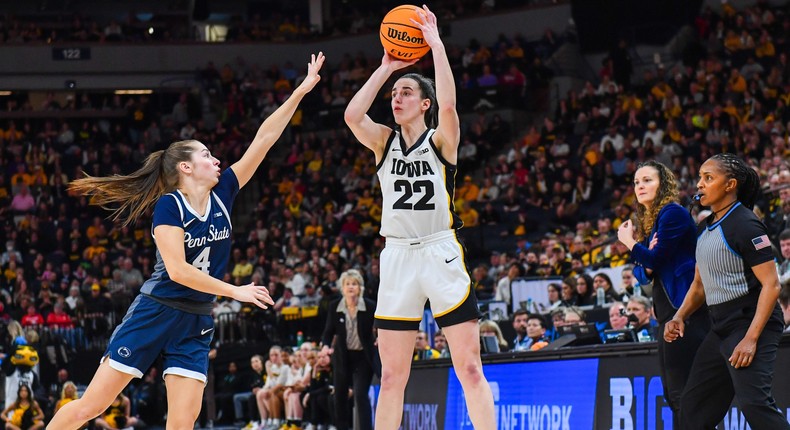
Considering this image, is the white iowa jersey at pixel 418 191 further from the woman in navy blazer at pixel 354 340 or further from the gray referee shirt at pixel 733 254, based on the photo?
the woman in navy blazer at pixel 354 340

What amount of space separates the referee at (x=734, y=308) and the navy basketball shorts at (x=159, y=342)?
2743mm

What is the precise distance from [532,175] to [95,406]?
18116 millimetres

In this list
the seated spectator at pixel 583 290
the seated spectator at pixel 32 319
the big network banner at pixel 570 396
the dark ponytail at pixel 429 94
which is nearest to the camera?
the dark ponytail at pixel 429 94

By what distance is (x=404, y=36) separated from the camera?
6.25m

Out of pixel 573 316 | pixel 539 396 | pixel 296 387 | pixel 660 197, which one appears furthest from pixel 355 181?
pixel 660 197

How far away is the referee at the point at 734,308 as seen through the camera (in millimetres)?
5539

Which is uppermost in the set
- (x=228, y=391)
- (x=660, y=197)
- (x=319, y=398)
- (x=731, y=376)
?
(x=660, y=197)

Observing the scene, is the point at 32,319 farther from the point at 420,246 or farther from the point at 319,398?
the point at 420,246

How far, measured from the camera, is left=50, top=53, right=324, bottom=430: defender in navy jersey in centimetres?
586

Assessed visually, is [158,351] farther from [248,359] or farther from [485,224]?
[485,224]

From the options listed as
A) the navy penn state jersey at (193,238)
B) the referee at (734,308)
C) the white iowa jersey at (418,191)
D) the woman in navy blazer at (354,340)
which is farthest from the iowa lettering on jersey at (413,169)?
the woman in navy blazer at (354,340)

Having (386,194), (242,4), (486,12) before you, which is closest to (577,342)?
(386,194)

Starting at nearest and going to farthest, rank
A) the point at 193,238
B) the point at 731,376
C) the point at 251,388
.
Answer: the point at 731,376 < the point at 193,238 < the point at 251,388

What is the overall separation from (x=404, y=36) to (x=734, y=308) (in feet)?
7.89
